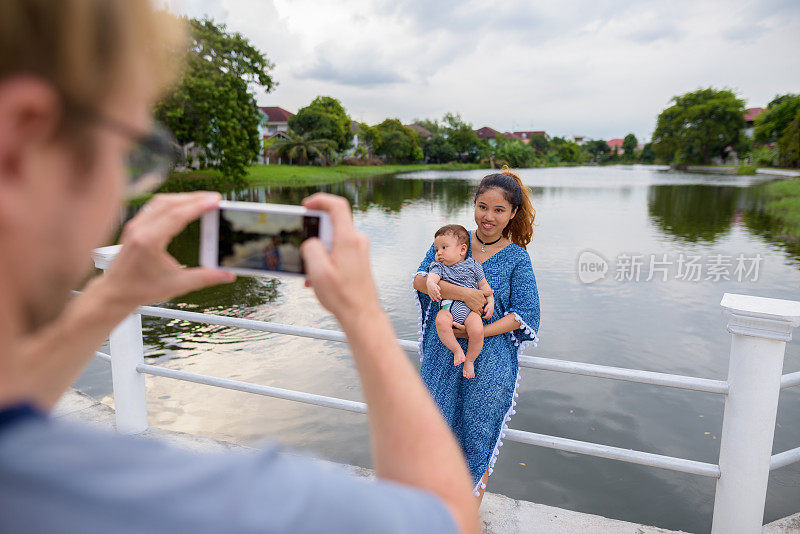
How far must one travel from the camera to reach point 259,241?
899 millimetres

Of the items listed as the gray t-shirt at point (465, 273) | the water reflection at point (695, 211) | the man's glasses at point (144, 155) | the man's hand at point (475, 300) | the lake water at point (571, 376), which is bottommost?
the lake water at point (571, 376)

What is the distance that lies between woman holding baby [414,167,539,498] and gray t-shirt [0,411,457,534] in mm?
1922

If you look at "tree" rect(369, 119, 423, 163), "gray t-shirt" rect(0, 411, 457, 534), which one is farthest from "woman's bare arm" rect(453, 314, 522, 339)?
"tree" rect(369, 119, 423, 163)

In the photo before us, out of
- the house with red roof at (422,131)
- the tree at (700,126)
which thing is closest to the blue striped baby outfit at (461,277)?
the tree at (700,126)

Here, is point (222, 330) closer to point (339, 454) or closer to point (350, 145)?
point (339, 454)

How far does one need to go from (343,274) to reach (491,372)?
1841mm

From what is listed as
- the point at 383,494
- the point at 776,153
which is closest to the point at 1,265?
the point at 383,494

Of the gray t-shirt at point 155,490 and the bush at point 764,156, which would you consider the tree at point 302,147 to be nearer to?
the bush at point 764,156

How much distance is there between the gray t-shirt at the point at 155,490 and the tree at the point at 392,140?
248ft

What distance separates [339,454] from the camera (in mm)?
5355

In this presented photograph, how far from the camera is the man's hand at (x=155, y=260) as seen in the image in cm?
77

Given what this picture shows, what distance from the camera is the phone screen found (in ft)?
2.89

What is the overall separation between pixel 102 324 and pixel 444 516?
58 cm

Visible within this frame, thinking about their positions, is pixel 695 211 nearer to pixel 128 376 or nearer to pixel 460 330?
pixel 460 330
